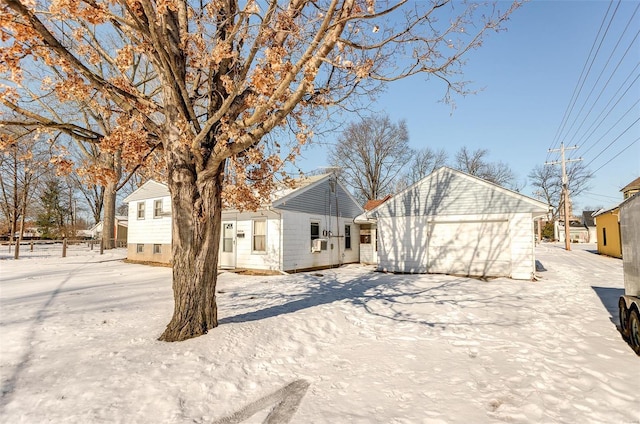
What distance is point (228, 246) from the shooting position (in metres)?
14.9

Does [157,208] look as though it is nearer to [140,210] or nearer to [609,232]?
[140,210]

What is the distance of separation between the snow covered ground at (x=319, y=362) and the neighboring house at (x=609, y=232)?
16015 millimetres

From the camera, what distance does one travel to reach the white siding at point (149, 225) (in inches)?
672

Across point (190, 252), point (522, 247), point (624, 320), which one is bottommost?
point (624, 320)

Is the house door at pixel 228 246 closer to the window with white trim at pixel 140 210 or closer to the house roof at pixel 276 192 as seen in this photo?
the house roof at pixel 276 192

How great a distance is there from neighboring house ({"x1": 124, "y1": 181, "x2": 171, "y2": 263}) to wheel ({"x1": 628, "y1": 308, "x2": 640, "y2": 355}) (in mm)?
17250

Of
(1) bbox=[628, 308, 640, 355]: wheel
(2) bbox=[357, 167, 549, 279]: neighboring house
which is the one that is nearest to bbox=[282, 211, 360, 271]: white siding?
(2) bbox=[357, 167, 549, 279]: neighboring house

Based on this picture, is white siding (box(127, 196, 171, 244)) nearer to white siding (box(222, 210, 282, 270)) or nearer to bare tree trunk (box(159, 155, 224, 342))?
white siding (box(222, 210, 282, 270))

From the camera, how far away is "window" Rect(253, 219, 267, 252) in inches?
547

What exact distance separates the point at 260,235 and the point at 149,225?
26.5 feet

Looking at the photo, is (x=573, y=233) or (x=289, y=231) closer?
(x=289, y=231)

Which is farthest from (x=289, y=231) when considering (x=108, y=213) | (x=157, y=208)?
(x=108, y=213)

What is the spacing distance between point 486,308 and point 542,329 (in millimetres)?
1614

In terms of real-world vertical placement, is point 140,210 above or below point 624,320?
above
